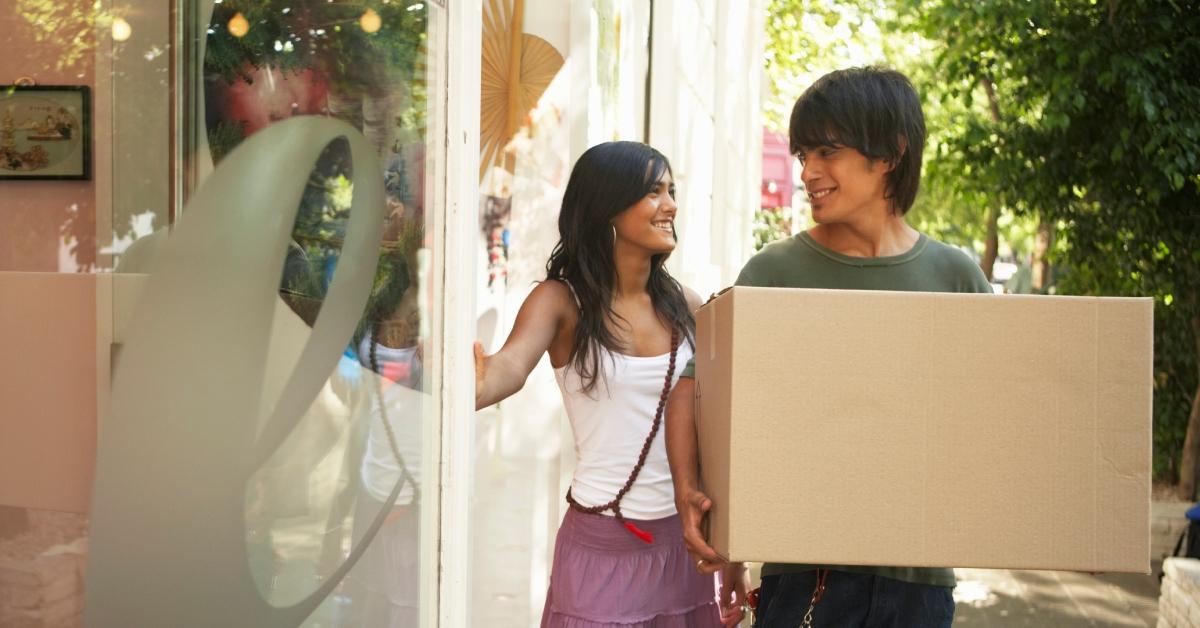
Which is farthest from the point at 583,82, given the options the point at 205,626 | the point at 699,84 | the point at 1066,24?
the point at 1066,24

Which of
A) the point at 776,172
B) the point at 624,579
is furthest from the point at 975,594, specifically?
the point at 776,172

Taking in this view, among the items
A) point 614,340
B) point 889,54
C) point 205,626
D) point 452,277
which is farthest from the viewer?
point 889,54

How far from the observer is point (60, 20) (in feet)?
4.48

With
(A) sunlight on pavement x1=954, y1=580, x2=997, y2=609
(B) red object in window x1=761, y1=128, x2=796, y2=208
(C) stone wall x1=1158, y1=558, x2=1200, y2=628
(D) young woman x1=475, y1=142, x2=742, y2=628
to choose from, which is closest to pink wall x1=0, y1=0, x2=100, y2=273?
(D) young woman x1=475, y1=142, x2=742, y2=628

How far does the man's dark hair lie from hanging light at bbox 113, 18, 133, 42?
1190 mm

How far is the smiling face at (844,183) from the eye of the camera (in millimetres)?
2279

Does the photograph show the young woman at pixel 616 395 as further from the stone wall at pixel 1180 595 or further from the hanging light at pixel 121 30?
the stone wall at pixel 1180 595

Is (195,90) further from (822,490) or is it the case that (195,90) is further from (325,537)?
(822,490)

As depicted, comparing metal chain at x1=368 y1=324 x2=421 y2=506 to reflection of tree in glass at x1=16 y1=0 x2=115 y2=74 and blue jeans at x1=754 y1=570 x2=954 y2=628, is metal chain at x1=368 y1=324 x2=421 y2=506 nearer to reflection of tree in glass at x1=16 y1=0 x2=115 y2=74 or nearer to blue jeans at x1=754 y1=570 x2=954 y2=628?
blue jeans at x1=754 y1=570 x2=954 y2=628

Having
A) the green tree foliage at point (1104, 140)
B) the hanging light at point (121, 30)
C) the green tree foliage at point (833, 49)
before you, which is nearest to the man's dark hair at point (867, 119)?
the hanging light at point (121, 30)

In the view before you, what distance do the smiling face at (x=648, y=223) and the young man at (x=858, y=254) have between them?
450 millimetres

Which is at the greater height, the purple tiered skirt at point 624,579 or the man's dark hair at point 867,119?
the man's dark hair at point 867,119

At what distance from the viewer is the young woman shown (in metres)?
2.61

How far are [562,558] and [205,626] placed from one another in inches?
41.1
